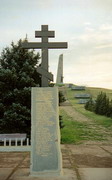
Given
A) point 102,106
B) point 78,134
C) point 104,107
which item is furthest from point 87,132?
point 102,106

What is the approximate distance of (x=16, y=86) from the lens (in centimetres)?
1303

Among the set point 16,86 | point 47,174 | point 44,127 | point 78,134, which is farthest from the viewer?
point 78,134

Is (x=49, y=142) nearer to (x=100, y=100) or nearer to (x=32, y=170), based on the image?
(x=32, y=170)

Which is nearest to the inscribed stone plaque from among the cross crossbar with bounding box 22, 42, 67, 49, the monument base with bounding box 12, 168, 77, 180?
the monument base with bounding box 12, 168, 77, 180

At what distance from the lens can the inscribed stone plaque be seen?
6.23 meters

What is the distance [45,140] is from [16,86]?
23.5 feet

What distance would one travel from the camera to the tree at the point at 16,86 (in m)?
12.2

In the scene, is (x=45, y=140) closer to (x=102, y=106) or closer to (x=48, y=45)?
(x=48, y=45)

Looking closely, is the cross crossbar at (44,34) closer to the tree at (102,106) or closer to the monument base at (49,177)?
the monument base at (49,177)

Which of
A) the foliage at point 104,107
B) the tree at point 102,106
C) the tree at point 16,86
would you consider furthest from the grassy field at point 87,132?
the tree at point 16,86

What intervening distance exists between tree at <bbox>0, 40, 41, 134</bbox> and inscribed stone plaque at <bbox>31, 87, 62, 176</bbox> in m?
5.71

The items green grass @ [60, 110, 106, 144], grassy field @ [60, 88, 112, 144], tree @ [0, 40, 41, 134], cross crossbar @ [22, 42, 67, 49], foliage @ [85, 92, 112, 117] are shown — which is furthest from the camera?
foliage @ [85, 92, 112, 117]

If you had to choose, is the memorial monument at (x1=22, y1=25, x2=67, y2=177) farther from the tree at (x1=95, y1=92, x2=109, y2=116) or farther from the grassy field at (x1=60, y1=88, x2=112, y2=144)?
the tree at (x1=95, y1=92, x2=109, y2=116)

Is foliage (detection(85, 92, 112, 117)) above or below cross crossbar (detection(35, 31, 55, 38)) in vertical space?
below
